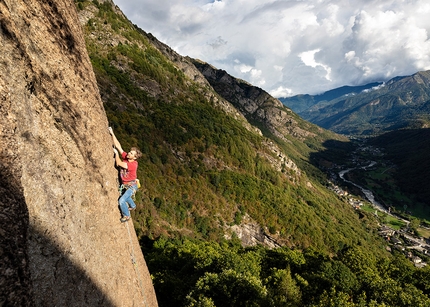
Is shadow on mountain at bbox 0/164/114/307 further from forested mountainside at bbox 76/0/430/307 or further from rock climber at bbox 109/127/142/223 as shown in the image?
forested mountainside at bbox 76/0/430/307

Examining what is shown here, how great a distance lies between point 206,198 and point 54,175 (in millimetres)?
98588

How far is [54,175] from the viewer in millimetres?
7621

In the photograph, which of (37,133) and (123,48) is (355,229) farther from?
(37,133)

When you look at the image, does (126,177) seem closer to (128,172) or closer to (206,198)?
(128,172)

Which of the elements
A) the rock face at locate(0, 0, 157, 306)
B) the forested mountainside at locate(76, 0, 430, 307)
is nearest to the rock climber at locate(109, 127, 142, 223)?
the rock face at locate(0, 0, 157, 306)

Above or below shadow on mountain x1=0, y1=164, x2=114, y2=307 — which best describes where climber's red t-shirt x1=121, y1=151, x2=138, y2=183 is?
above

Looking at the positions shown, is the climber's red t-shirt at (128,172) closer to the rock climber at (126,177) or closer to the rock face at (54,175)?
the rock climber at (126,177)

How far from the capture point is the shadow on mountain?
5.21 meters

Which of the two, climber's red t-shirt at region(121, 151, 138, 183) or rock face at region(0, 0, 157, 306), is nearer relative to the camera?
rock face at region(0, 0, 157, 306)

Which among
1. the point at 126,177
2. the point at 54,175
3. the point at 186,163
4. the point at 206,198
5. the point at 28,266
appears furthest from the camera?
the point at 186,163

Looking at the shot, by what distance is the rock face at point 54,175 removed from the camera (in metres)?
5.89

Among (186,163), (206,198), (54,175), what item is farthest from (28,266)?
(186,163)

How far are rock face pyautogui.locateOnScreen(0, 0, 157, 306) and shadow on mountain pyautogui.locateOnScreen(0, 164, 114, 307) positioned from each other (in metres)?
0.02

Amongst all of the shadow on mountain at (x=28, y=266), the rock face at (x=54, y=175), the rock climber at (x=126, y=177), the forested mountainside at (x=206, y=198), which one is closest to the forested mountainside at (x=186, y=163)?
the forested mountainside at (x=206, y=198)
